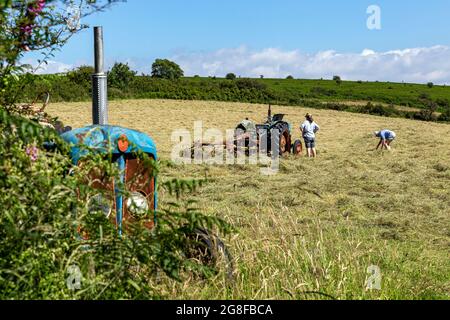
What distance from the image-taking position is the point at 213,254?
4.04 metres

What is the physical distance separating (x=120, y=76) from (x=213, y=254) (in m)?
45.9

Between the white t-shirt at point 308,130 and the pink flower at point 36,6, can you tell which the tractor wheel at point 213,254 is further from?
the white t-shirt at point 308,130

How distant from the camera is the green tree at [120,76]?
45.3 m

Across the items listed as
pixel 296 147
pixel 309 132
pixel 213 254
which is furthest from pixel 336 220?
pixel 296 147

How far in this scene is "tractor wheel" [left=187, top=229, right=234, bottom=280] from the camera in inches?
153

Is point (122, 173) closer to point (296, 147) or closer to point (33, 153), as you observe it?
point (33, 153)

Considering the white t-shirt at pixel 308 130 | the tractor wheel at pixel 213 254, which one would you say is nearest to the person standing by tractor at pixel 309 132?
the white t-shirt at pixel 308 130

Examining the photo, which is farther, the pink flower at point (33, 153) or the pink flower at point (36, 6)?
the pink flower at point (36, 6)

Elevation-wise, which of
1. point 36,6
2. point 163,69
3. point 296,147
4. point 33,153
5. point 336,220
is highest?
point 163,69

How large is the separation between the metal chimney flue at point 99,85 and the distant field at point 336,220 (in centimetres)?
154

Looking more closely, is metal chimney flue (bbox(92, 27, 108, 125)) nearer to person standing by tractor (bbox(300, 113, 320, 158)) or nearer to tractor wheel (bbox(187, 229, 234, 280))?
tractor wheel (bbox(187, 229, 234, 280))

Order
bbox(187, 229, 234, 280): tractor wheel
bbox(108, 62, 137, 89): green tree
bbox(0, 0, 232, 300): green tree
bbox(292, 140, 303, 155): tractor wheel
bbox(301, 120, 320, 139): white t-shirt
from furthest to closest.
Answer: bbox(108, 62, 137, 89): green tree → bbox(292, 140, 303, 155): tractor wheel → bbox(301, 120, 320, 139): white t-shirt → bbox(187, 229, 234, 280): tractor wheel → bbox(0, 0, 232, 300): green tree

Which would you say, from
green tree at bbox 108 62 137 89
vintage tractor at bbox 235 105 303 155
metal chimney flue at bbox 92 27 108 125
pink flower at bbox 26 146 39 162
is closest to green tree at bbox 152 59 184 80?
green tree at bbox 108 62 137 89

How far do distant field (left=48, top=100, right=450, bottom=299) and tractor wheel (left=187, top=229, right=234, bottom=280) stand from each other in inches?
3.5
